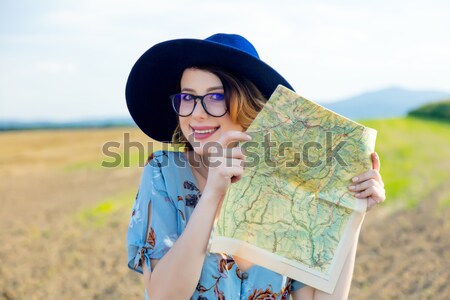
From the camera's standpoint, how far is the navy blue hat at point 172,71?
202cm

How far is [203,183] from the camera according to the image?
83.8 inches

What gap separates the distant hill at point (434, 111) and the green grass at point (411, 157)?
140 cm

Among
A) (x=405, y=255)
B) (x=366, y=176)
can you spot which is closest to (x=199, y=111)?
(x=366, y=176)

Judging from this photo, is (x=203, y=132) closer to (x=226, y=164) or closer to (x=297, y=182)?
(x=226, y=164)

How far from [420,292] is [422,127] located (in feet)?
26.2

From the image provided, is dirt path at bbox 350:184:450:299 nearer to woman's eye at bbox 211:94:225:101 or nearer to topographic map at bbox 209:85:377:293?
topographic map at bbox 209:85:377:293

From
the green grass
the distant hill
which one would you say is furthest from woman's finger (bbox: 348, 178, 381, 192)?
the distant hill

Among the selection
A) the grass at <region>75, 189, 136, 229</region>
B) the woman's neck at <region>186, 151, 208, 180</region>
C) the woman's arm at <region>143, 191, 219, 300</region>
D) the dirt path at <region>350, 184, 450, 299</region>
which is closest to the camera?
the woman's arm at <region>143, 191, 219, 300</region>

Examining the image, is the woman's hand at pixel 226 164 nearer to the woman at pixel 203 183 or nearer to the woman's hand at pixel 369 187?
the woman at pixel 203 183

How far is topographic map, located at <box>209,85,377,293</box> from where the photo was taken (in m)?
1.82

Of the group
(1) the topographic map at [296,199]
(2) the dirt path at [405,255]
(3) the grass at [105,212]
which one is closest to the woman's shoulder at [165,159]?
(1) the topographic map at [296,199]

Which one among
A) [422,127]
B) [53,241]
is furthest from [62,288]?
[422,127]

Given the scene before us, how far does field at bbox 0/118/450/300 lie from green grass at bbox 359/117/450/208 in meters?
0.02

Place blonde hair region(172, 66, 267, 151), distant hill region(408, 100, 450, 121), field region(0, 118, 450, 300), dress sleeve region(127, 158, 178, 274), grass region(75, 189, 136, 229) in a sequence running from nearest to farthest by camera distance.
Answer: dress sleeve region(127, 158, 178, 274) → blonde hair region(172, 66, 267, 151) → field region(0, 118, 450, 300) → grass region(75, 189, 136, 229) → distant hill region(408, 100, 450, 121)
